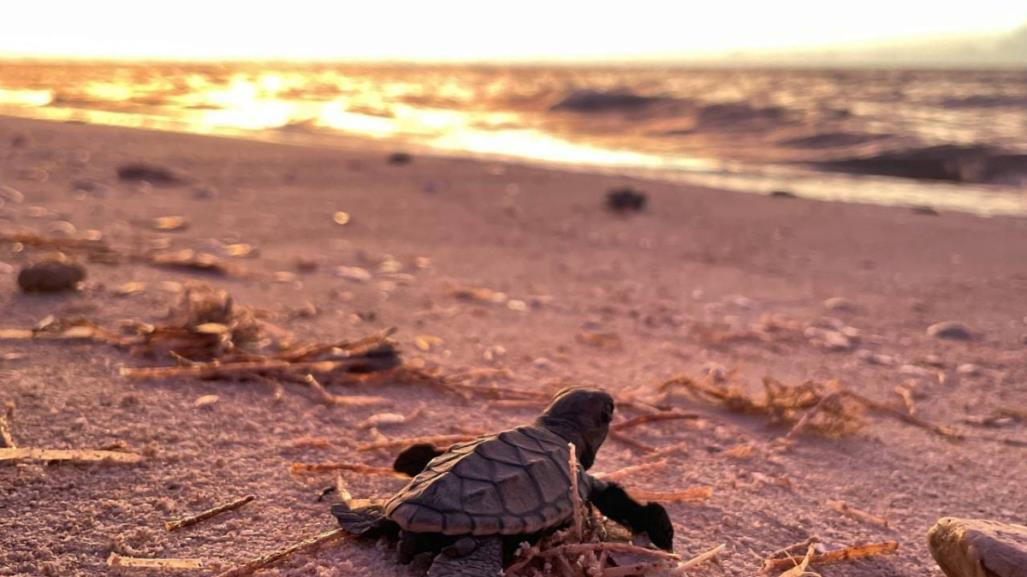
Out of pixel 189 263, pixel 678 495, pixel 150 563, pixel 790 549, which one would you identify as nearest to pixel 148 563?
pixel 150 563

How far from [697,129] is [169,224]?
16.4 m

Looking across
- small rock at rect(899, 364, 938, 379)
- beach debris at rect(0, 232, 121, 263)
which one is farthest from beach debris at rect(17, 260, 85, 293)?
small rock at rect(899, 364, 938, 379)

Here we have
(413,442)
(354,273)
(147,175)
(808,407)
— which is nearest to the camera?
(413,442)

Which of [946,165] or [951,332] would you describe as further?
[946,165]

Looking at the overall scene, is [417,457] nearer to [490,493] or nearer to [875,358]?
[490,493]

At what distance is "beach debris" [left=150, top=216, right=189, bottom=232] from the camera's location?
5.75 meters

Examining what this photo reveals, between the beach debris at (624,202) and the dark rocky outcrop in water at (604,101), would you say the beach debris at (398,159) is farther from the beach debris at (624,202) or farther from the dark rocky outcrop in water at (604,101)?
the dark rocky outcrop in water at (604,101)

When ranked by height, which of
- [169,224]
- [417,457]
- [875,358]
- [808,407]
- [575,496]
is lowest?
[875,358]

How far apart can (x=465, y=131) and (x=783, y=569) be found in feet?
60.5

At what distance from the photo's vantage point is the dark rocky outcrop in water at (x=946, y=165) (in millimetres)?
13250

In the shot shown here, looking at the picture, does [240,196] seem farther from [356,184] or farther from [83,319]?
[83,319]

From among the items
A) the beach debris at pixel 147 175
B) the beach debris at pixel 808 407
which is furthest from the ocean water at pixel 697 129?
the beach debris at pixel 808 407

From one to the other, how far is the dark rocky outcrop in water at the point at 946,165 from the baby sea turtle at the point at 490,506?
1324 centimetres

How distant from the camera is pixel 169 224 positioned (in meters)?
5.86
